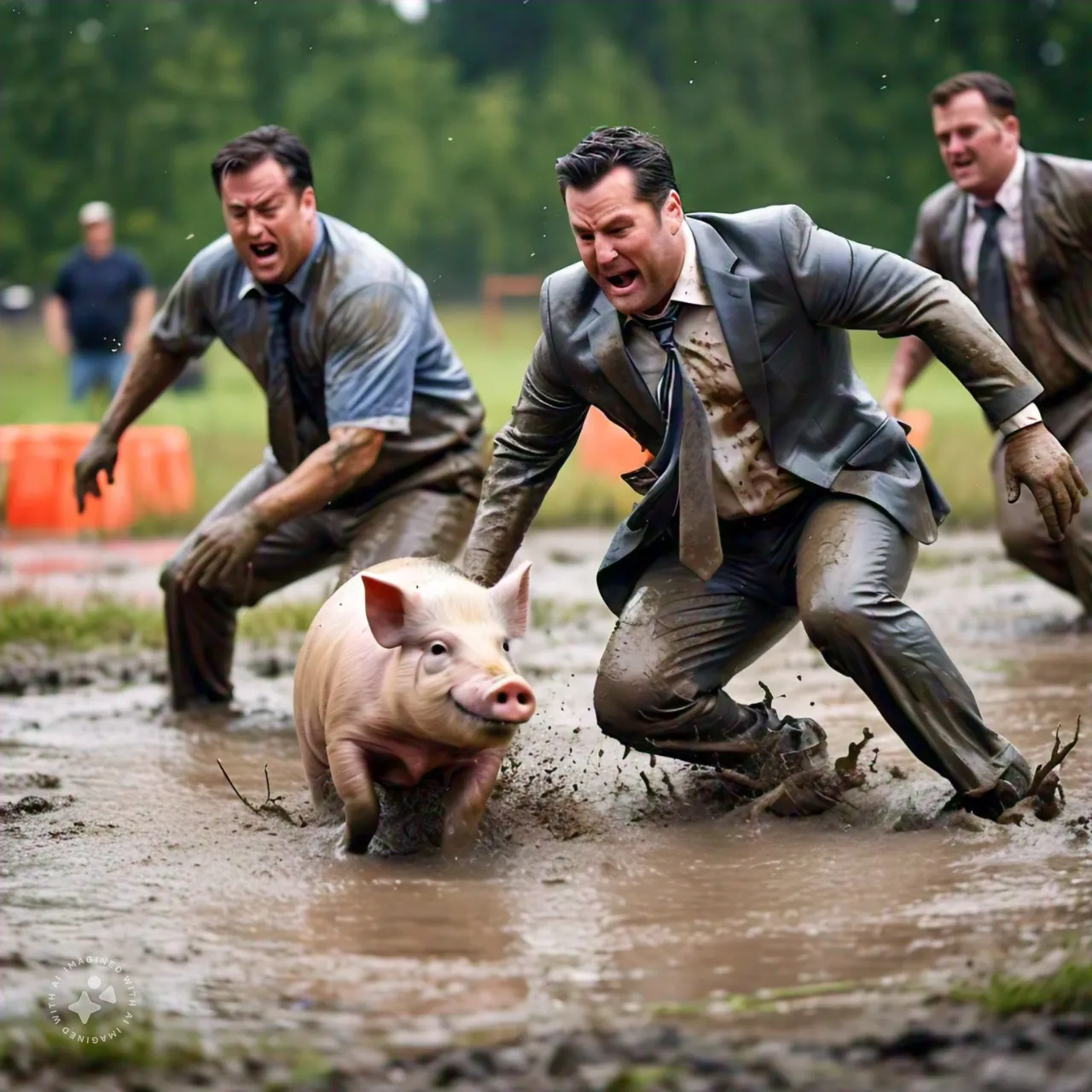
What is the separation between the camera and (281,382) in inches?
291

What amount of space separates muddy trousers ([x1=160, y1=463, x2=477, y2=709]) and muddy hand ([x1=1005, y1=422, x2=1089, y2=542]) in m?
2.60

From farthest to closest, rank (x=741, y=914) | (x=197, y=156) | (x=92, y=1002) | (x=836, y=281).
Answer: (x=197, y=156) → (x=836, y=281) → (x=741, y=914) → (x=92, y=1002)

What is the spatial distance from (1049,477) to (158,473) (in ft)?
31.5

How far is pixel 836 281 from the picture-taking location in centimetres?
553

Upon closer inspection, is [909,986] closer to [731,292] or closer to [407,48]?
[731,292]

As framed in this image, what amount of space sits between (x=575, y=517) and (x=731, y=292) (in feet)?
26.5

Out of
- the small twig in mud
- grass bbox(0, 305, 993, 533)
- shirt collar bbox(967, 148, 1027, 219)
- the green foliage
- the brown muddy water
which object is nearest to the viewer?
the brown muddy water

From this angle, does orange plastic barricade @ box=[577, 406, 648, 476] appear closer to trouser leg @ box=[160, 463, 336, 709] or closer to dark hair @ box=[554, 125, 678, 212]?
trouser leg @ box=[160, 463, 336, 709]

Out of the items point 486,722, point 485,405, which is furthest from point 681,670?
point 485,405

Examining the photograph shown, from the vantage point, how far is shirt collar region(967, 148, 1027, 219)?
8180 mm

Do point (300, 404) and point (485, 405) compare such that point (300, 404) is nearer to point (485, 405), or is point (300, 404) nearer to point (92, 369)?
point (92, 369)

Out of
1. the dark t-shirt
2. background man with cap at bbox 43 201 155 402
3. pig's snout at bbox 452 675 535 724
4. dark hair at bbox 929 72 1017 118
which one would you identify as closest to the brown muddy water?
pig's snout at bbox 452 675 535 724

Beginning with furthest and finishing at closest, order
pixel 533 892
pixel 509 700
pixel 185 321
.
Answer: pixel 185 321 → pixel 533 892 → pixel 509 700

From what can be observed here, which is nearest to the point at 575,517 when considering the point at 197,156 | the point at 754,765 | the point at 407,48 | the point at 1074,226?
the point at 1074,226
